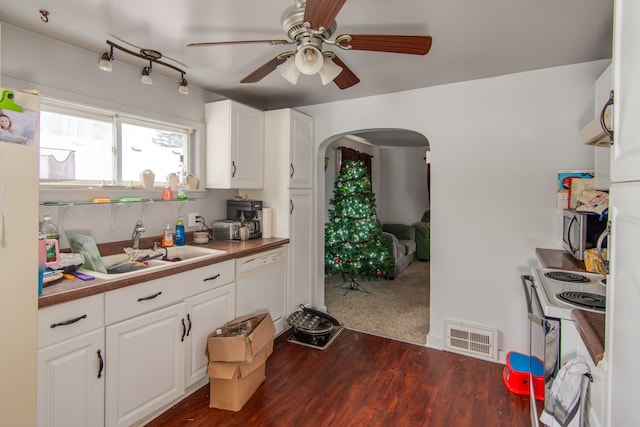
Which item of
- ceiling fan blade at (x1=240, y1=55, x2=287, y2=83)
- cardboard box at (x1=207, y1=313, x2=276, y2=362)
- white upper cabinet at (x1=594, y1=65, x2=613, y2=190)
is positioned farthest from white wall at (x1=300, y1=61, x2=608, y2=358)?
cardboard box at (x1=207, y1=313, x2=276, y2=362)

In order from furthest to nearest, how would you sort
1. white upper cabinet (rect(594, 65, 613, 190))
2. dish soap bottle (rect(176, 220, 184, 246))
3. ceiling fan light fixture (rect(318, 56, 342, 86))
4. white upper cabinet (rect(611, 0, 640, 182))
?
dish soap bottle (rect(176, 220, 184, 246)), white upper cabinet (rect(594, 65, 613, 190)), ceiling fan light fixture (rect(318, 56, 342, 86)), white upper cabinet (rect(611, 0, 640, 182))

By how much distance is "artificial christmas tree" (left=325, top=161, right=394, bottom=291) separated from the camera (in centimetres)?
464

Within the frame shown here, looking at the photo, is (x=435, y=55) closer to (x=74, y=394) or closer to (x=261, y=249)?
(x=261, y=249)

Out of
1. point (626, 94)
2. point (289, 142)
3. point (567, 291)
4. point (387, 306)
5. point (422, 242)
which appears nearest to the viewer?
point (626, 94)

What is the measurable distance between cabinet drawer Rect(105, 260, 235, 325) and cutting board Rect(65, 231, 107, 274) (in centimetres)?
23

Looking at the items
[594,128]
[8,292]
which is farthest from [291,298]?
[594,128]

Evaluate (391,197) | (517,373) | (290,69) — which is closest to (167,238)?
(290,69)

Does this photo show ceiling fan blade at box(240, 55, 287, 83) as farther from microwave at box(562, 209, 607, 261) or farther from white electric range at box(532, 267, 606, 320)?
microwave at box(562, 209, 607, 261)

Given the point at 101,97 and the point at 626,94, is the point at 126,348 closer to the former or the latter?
the point at 101,97

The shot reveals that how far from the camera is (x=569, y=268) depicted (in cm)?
191

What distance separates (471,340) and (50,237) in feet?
10.4

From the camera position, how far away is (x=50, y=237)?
1.97 m

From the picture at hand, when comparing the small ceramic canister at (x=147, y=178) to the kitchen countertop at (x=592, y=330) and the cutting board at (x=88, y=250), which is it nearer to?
the cutting board at (x=88, y=250)

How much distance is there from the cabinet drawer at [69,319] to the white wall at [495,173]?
2547 mm
